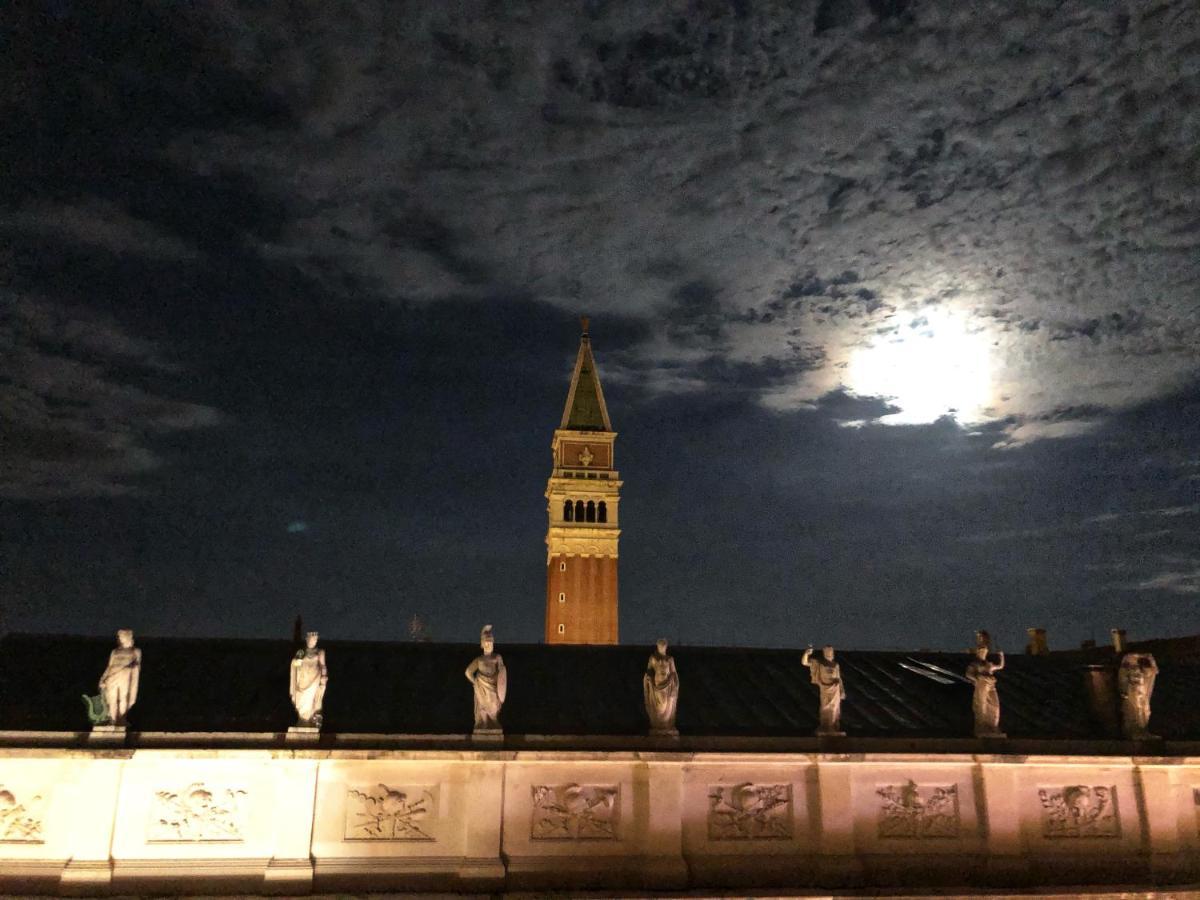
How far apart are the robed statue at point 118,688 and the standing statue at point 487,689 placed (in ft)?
21.1

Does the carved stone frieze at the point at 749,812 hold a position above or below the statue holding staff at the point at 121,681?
below

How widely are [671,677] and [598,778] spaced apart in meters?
2.46

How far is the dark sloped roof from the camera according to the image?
812 inches

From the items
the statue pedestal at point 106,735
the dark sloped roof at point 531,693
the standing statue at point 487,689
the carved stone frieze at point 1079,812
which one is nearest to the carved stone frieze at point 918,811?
the dark sloped roof at point 531,693

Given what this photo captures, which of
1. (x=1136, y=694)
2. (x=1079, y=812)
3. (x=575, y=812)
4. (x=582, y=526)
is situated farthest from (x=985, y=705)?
(x=582, y=526)

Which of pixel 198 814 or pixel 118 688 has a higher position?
pixel 118 688

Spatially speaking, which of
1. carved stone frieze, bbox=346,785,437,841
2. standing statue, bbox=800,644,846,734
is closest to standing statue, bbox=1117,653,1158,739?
standing statue, bbox=800,644,846,734

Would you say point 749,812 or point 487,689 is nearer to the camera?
point 487,689

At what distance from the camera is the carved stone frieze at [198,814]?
59.2 feet

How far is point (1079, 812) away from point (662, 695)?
9693 millimetres

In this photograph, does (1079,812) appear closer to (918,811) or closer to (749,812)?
(918,811)

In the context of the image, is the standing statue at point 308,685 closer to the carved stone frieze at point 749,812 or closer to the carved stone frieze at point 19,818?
the carved stone frieze at point 19,818

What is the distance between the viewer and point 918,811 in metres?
20.2

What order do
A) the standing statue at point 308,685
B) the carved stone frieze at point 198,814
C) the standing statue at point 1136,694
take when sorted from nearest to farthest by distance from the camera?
the carved stone frieze at point 198,814 → the standing statue at point 308,685 → the standing statue at point 1136,694
